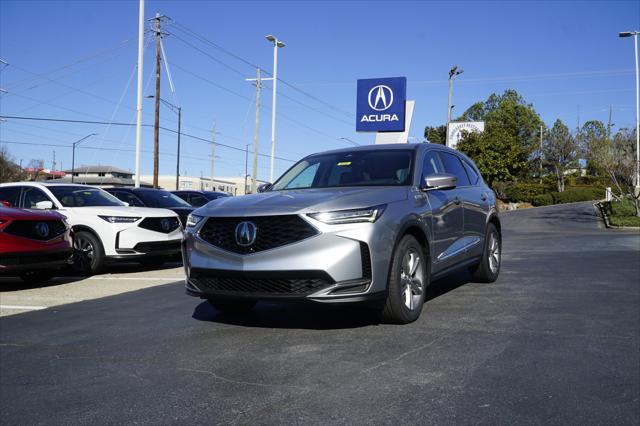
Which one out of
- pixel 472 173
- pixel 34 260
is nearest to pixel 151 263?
pixel 34 260

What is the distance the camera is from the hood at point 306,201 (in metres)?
4.74

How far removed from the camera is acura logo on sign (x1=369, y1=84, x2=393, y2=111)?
20.4 metres

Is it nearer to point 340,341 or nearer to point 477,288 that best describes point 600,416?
point 340,341

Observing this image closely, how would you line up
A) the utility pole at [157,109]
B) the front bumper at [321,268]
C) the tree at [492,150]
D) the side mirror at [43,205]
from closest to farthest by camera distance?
1. the front bumper at [321,268]
2. the side mirror at [43,205]
3. the utility pole at [157,109]
4. the tree at [492,150]

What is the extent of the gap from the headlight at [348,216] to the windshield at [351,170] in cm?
97

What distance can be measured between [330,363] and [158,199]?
32.5 ft

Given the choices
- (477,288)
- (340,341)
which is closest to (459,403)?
(340,341)

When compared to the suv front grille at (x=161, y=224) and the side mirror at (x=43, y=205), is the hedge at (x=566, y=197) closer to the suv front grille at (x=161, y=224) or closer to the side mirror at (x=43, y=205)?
the suv front grille at (x=161, y=224)

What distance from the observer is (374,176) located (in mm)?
5957

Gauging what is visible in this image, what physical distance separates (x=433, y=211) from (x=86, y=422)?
3771 millimetres

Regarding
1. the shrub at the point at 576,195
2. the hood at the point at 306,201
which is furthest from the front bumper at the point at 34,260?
the shrub at the point at 576,195

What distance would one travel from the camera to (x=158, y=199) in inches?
519

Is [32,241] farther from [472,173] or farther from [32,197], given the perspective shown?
[472,173]

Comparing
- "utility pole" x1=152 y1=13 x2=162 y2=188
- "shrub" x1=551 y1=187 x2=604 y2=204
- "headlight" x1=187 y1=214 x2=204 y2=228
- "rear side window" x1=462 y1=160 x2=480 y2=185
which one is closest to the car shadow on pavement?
"headlight" x1=187 y1=214 x2=204 y2=228
